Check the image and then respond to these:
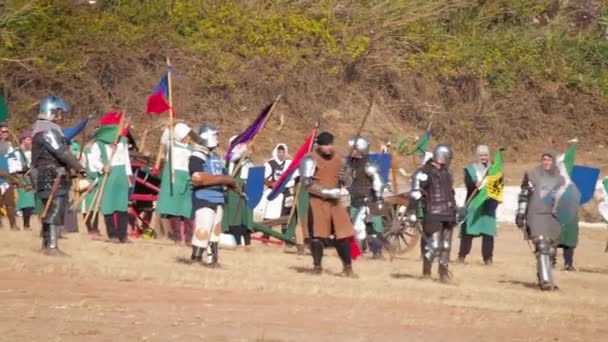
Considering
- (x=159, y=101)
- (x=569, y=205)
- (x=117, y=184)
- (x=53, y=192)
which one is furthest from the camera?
(x=117, y=184)

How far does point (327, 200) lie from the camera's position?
17969 millimetres

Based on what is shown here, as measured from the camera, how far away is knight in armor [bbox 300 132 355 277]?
1789cm

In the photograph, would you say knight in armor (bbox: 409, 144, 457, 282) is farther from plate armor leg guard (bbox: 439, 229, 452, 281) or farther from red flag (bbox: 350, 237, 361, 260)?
red flag (bbox: 350, 237, 361, 260)

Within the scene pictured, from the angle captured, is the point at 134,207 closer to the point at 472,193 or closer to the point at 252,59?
the point at 472,193

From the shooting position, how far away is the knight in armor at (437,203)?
1831 cm

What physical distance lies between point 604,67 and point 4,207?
19.0m

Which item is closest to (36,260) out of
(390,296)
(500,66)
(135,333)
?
(390,296)

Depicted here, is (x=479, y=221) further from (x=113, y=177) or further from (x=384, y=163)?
(x=113, y=177)

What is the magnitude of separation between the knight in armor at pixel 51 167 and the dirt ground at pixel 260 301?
0.36 metres

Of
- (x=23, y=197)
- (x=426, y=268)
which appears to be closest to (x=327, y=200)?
(x=426, y=268)

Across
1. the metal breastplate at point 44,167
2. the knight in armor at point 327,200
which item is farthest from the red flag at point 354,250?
the metal breastplate at point 44,167

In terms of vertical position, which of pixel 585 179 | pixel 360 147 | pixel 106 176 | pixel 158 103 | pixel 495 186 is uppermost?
pixel 158 103

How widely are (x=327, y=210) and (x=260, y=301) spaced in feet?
9.79

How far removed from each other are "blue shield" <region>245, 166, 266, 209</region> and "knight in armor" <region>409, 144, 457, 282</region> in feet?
14.0
